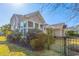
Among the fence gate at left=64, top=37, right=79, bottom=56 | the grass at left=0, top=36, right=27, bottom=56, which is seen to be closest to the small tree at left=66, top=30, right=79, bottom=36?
the fence gate at left=64, top=37, right=79, bottom=56

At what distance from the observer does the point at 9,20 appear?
2023mm

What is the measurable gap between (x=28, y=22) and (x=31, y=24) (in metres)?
0.04

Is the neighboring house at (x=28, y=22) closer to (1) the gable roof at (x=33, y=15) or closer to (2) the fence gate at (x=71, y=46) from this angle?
(1) the gable roof at (x=33, y=15)

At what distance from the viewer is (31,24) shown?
6.67 feet

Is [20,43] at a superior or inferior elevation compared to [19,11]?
inferior

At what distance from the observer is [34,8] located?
2018 mm

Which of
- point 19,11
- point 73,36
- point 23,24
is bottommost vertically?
point 73,36

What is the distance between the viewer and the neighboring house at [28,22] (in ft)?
6.64

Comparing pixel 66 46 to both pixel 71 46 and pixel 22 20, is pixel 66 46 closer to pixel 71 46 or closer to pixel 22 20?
pixel 71 46

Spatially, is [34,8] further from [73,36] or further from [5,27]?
[73,36]

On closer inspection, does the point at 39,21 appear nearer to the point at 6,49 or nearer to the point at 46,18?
the point at 46,18

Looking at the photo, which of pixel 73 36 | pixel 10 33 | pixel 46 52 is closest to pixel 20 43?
pixel 10 33

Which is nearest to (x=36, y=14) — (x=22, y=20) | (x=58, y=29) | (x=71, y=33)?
(x=22, y=20)

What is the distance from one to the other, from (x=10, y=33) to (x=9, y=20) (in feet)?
0.45
